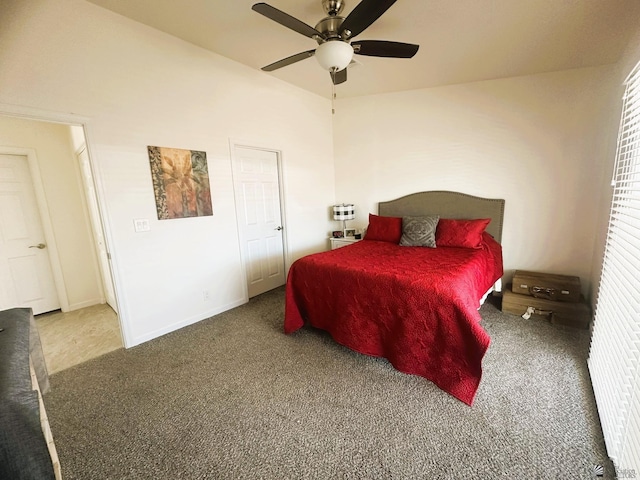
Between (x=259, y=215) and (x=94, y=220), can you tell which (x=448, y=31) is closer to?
(x=259, y=215)

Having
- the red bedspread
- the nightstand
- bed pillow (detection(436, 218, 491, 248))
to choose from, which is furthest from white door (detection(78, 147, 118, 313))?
bed pillow (detection(436, 218, 491, 248))

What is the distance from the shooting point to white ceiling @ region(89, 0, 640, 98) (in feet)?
6.31

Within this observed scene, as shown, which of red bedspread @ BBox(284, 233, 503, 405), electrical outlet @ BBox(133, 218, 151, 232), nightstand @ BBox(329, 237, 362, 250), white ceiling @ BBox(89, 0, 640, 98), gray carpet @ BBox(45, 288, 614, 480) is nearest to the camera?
gray carpet @ BBox(45, 288, 614, 480)

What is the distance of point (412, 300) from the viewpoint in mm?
1833

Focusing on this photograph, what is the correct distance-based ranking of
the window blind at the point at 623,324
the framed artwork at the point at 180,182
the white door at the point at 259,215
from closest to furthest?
1. the window blind at the point at 623,324
2. the framed artwork at the point at 180,182
3. the white door at the point at 259,215

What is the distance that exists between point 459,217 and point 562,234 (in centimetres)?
108

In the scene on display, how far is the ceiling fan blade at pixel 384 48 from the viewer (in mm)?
1851

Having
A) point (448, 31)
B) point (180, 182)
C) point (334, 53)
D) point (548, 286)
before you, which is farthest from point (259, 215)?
point (548, 286)

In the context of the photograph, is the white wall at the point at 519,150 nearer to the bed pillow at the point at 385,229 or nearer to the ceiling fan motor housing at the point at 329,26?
the bed pillow at the point at 385,229

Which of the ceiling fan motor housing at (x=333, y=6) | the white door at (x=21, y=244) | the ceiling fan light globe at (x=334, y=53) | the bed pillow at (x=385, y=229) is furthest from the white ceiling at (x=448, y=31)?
the white door at (x=21, y=244)

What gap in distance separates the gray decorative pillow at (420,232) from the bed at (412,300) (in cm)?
4

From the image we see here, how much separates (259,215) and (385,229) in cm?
170

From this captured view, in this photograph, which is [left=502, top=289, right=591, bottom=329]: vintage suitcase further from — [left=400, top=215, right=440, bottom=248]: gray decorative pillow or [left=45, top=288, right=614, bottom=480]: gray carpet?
[left=400, top=215, right=440, bottom=248]: gray decorative pillow

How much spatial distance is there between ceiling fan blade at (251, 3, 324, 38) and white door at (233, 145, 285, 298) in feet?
5.32
